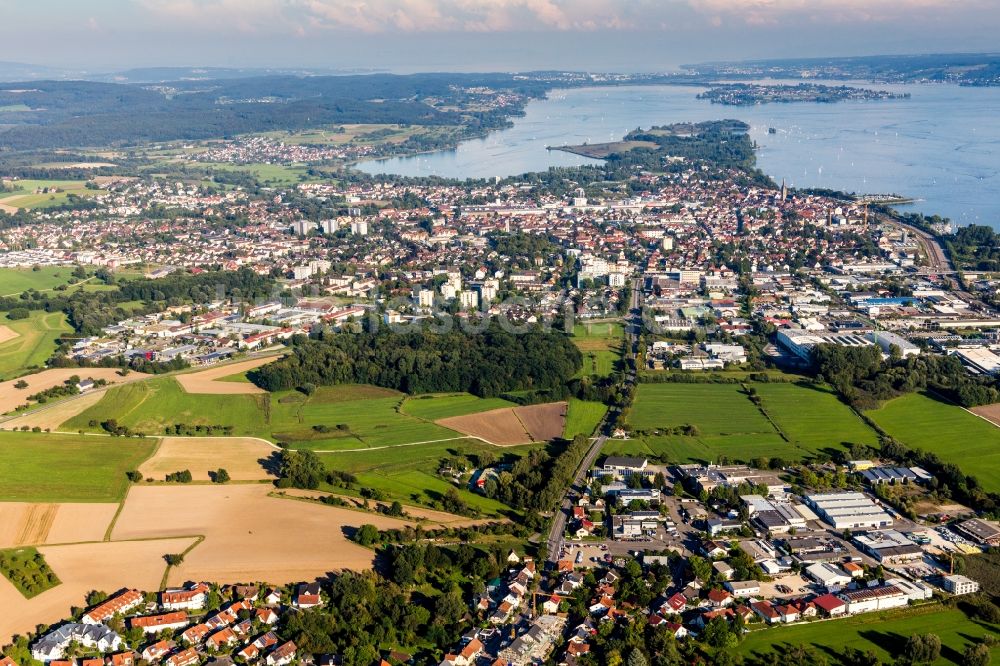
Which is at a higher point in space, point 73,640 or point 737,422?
point 73,640

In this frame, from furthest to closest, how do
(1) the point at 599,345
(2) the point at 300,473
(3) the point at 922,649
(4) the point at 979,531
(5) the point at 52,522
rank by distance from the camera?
(1) the point at 599,345, (2) the point at 300,473, (5) the point at 52,522, (4) the point at 979,531, (3) the point at 922,649

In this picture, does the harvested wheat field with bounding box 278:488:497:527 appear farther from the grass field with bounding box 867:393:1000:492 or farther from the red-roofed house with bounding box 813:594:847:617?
the grass field with bounding box 867:393:1000:492

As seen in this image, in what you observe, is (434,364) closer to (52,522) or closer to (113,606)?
(52,522)

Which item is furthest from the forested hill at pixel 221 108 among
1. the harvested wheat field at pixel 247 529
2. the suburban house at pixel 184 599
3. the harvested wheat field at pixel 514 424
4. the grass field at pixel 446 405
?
the suburban house at pixel 184 599

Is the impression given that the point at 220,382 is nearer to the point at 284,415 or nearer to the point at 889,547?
the point at 284,415

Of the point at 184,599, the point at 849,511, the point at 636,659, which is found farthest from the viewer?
the point at 849,511

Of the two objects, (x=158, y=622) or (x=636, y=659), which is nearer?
(x=636, y=659)

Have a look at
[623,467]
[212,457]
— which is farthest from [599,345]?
[212,457]

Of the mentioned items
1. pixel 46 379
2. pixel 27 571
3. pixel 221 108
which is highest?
pixel 221 108
